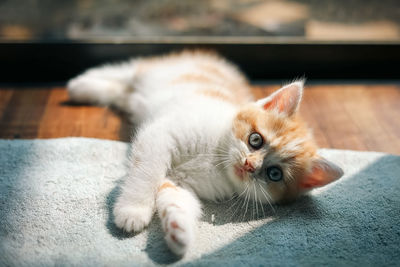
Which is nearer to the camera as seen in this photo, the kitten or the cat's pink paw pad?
the cat's pink paw pad

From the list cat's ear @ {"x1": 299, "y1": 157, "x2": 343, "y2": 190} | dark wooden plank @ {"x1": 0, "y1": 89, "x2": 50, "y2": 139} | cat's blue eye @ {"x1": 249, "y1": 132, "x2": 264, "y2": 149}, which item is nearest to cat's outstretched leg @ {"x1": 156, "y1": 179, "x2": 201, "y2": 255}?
cat's blue eye @ {"x1": 249, "y1": 132, "x2": 264, "y2": 149}

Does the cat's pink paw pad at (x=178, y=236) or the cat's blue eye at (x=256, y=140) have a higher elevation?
the cat's blue eye at (x=256, y=140)

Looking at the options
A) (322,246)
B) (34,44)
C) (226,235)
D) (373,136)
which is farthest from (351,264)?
(34,44)

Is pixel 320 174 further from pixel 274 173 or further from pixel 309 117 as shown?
pixel 309 117

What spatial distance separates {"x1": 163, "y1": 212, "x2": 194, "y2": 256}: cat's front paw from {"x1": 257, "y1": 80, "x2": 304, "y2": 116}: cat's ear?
529 mm

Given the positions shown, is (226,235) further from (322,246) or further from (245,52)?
(245,52)

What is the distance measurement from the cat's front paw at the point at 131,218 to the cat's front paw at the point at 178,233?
0.10 m

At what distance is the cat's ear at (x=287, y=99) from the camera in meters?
1.44

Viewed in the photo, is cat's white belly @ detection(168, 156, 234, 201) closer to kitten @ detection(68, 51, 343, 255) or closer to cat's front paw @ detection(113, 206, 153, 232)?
kitten @ detection(68, 51, 343, 255)

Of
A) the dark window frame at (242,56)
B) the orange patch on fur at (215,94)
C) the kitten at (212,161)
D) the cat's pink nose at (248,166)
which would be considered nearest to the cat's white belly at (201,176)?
the kitten at (212,161)

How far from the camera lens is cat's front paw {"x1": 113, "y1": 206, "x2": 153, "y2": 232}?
1.33m

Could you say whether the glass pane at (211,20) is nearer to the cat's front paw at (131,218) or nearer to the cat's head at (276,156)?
the cat's head at (276,156)

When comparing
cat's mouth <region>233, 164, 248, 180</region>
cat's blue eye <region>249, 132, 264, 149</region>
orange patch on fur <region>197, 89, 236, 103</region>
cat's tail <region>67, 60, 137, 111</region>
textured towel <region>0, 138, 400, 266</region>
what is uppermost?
cat's blue eye <region>249, 132, 264, 149</region>

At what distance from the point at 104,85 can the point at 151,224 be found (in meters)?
0.96
